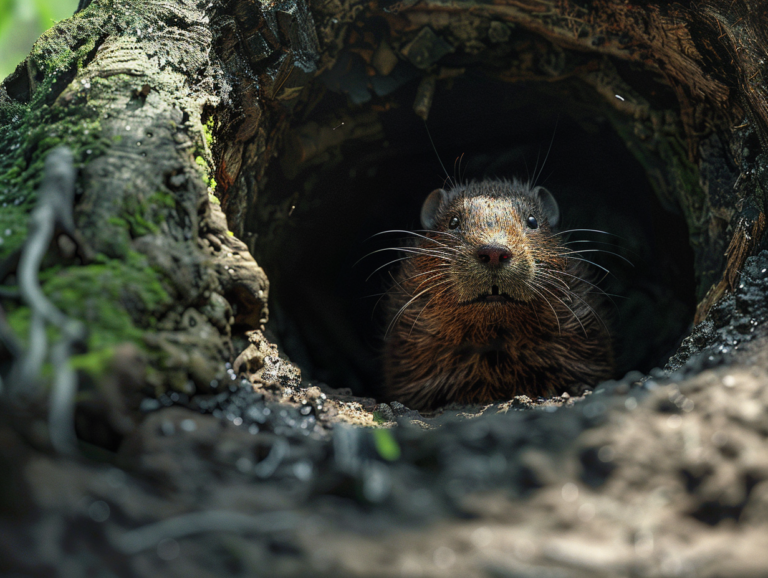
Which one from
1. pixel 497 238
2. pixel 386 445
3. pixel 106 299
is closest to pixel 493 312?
pixel 497 238

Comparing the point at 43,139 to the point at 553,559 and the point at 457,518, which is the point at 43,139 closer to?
the point at 457,518

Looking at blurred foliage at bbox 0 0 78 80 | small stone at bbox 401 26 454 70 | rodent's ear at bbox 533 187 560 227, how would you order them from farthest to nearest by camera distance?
1. rodent's ear at bbox 533 187 560 227
2. blurred foliage at bbox 0 0 78 80
3. small stone at bbox 401 26 454 70

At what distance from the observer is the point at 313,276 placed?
17.5 ft

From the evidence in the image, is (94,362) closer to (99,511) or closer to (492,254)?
(99,511)

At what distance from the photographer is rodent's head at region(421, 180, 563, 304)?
376 cm

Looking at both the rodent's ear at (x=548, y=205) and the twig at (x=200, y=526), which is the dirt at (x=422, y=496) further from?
the rodent's ear at (x=548, y=205)

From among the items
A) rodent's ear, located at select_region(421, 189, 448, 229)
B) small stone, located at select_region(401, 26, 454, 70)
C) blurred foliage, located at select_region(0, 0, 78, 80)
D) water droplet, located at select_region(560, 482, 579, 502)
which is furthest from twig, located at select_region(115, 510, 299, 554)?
rodent's ear, located at select_region(421, 189, 448, 229)

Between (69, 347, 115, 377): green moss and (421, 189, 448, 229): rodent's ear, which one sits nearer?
(69, 347, 115, 377): green moss

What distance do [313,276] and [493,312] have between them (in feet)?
6.75

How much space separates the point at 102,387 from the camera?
1.58m

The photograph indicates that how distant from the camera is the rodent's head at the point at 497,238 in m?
3.76

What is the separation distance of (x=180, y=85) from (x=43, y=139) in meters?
0.74

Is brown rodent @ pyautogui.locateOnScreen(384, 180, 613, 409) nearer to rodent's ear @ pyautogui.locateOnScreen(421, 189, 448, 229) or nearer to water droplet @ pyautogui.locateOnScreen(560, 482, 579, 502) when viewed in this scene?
rodent's ear @ pyautogui.locateOnScreen(421, 189, 448, 229)

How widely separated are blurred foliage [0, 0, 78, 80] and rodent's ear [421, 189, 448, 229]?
3.22 meters
